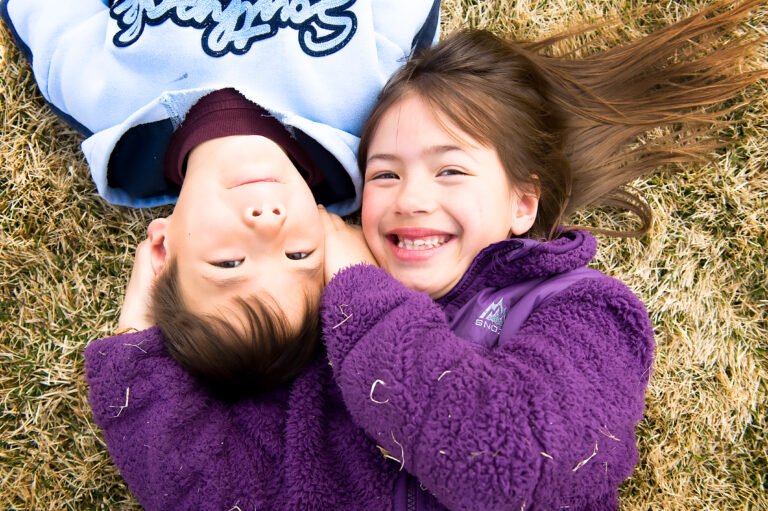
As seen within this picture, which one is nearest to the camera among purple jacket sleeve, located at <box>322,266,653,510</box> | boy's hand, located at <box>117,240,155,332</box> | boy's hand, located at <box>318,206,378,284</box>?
purple jacket sleeve, located at <box>322,266,653,510</box>

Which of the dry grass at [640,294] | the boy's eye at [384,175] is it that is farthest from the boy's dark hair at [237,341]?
the dry grass at [640,294]

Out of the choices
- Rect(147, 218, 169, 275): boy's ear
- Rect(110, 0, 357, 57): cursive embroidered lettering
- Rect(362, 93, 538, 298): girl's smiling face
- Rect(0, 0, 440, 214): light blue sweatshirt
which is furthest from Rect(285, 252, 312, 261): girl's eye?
Rect(110, 0, 357, 57): cursive embroidered lettering

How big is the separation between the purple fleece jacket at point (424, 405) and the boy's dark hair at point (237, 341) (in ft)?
0.27

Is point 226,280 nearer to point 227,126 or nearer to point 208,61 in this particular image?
point 227,126

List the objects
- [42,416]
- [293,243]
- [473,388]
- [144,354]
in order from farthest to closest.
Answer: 1. [42,416]
2. [144,354]
3. [293,243]
4. [473,388]

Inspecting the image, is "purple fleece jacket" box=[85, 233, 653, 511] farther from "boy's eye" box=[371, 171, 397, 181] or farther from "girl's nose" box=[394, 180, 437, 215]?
"boy's eye" box=[371, 171, 397, 181]

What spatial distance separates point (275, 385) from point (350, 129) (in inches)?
36.7

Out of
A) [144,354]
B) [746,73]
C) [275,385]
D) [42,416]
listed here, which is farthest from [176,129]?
[746,73]

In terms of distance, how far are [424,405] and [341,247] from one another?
63cm

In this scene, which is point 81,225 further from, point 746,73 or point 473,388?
point 746,73

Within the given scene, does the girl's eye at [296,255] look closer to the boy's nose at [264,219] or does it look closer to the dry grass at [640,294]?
the boy's nose at [264,219]

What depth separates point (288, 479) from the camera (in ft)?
5.97

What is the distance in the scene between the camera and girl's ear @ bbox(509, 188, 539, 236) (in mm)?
1967

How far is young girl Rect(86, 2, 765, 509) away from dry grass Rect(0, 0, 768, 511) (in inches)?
13.7
